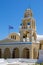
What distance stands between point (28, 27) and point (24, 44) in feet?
14.8

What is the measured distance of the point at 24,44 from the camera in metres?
33.6

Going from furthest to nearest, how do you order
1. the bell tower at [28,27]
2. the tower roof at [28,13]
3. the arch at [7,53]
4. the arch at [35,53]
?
the tower roof at [28,13] → the arch at [7,53] → the bell tower at [28,27] → the arch at [35,53]

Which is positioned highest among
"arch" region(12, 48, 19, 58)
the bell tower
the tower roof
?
the tower roof


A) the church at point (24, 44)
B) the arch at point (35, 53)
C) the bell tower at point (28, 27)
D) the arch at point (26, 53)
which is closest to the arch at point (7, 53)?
the church at point (24, 44)

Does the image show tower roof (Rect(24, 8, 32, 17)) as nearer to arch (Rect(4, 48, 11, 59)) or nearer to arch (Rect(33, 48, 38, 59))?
arch (Rect(33, 48, 38, 59))

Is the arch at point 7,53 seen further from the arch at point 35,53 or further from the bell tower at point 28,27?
the arch at point 35,53

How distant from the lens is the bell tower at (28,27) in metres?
35.4

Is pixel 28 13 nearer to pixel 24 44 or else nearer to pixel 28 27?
pixel 28 27

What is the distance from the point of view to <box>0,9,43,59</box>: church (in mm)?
33656

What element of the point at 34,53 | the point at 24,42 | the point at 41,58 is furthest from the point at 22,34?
the point at 41,58

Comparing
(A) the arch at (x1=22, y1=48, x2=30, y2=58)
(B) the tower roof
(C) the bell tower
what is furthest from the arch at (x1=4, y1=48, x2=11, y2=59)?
(B) the tower roof

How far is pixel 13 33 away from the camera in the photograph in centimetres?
4103

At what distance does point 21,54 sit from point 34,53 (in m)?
2.74

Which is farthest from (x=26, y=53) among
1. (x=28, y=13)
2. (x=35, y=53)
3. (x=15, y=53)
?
(x=28, y=13)
